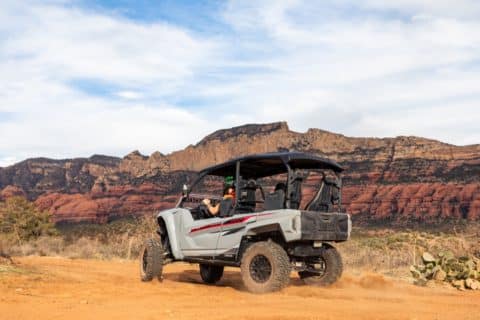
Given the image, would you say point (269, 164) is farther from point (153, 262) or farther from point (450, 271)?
→ point (450, 271)

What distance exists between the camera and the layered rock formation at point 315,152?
61.0 meters

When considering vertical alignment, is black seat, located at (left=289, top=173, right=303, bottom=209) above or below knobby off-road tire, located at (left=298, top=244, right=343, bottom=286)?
above

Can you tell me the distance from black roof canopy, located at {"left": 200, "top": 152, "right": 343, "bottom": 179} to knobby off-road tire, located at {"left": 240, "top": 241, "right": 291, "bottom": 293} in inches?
60.2

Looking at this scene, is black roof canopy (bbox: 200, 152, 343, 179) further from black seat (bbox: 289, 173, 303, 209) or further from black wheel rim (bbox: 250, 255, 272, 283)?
black wheel rim (bbox: 250, 255, 272, 283)

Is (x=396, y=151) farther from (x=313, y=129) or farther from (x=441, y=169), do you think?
(x=313, y=129)

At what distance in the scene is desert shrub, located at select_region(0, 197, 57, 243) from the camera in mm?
30806

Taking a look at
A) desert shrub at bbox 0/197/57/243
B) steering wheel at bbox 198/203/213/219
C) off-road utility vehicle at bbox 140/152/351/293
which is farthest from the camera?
desert shrub at bbox 0/197/57/243

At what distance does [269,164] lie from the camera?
1116cm

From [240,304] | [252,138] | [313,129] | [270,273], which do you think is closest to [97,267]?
[270,273]

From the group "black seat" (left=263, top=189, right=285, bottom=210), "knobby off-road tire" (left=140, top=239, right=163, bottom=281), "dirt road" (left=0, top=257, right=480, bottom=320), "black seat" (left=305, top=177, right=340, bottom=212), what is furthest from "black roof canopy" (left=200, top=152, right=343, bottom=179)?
"dirt road" (left=0, top=257, right=480, bottom=320)

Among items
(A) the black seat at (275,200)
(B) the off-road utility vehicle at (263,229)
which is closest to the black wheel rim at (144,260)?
(B) the off-road utility vehicle at (263,229)

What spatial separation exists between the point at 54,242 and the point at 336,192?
18233 mm

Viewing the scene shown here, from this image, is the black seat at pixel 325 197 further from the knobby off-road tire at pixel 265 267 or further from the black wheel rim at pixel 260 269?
the black wheel rim at pixel 260 269

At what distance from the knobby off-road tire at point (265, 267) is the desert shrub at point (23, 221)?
73.1 ft
